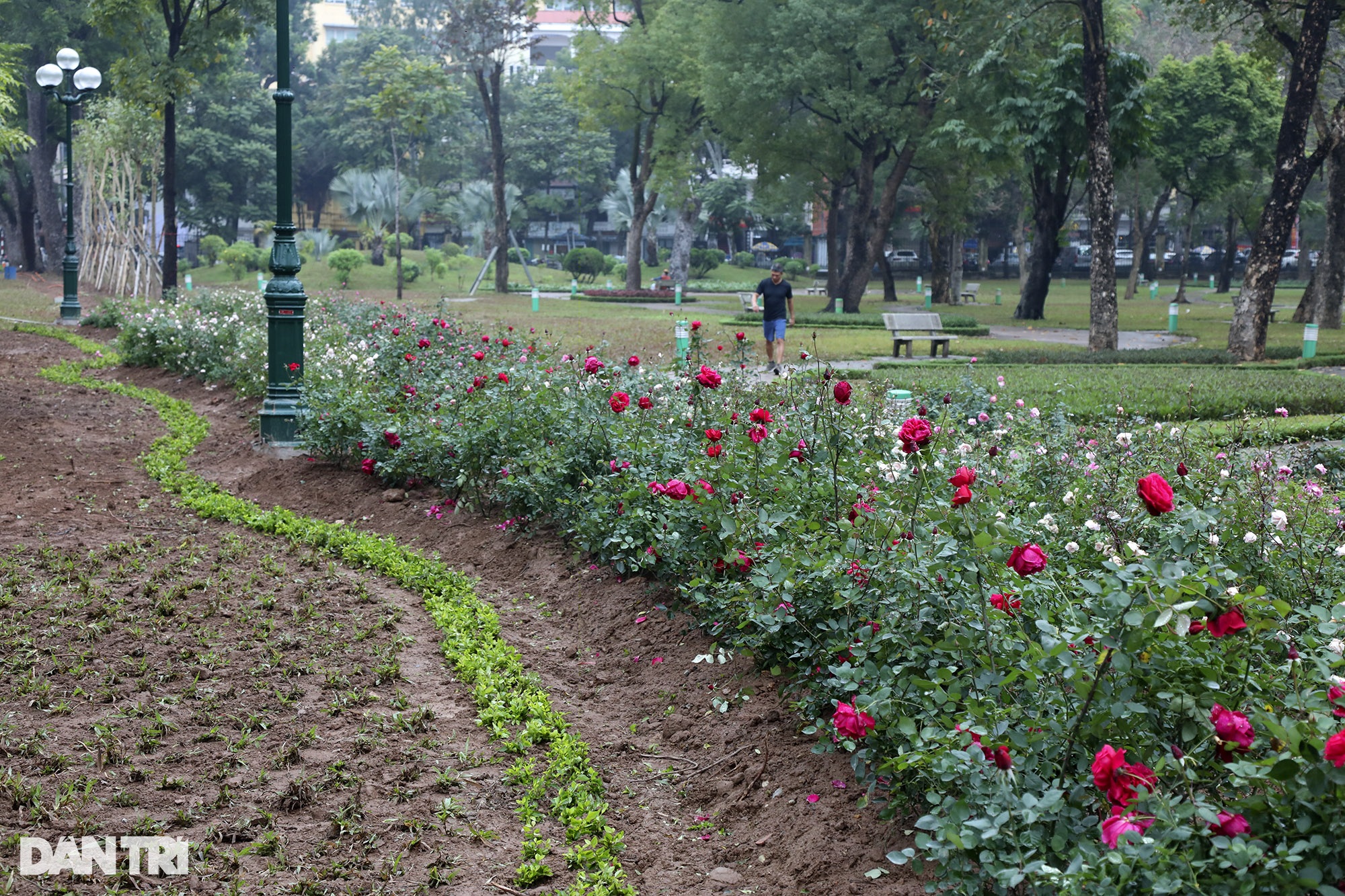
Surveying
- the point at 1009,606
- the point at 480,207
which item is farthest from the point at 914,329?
the point at 480,207

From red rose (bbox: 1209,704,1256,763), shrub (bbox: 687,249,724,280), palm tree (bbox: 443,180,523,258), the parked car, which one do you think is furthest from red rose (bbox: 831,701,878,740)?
the parked car

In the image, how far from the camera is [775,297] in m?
16.1

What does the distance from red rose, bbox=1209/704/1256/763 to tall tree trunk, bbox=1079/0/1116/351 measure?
18.1 metres

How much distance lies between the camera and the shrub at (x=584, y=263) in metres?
55.2

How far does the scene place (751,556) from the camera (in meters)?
4.58

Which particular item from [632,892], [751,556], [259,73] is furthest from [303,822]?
[259,73]

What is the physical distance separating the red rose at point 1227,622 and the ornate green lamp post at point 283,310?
8470 millimetres

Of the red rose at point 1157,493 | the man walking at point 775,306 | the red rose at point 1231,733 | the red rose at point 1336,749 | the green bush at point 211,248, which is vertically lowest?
the red rose at point 1231,733

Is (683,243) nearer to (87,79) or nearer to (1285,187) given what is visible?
(87,79)

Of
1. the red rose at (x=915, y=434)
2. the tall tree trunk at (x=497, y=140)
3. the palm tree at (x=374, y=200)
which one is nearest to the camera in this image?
the red rose at (x=915, y=434)

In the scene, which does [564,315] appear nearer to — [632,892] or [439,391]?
[439,391]

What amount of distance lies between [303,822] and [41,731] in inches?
45.3

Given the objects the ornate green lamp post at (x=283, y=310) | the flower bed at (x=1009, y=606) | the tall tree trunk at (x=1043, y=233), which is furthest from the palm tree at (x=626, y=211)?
the flower bed at (x=1009, y=606)

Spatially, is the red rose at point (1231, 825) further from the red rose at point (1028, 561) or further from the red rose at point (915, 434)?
the red rose at point (915, 434)
